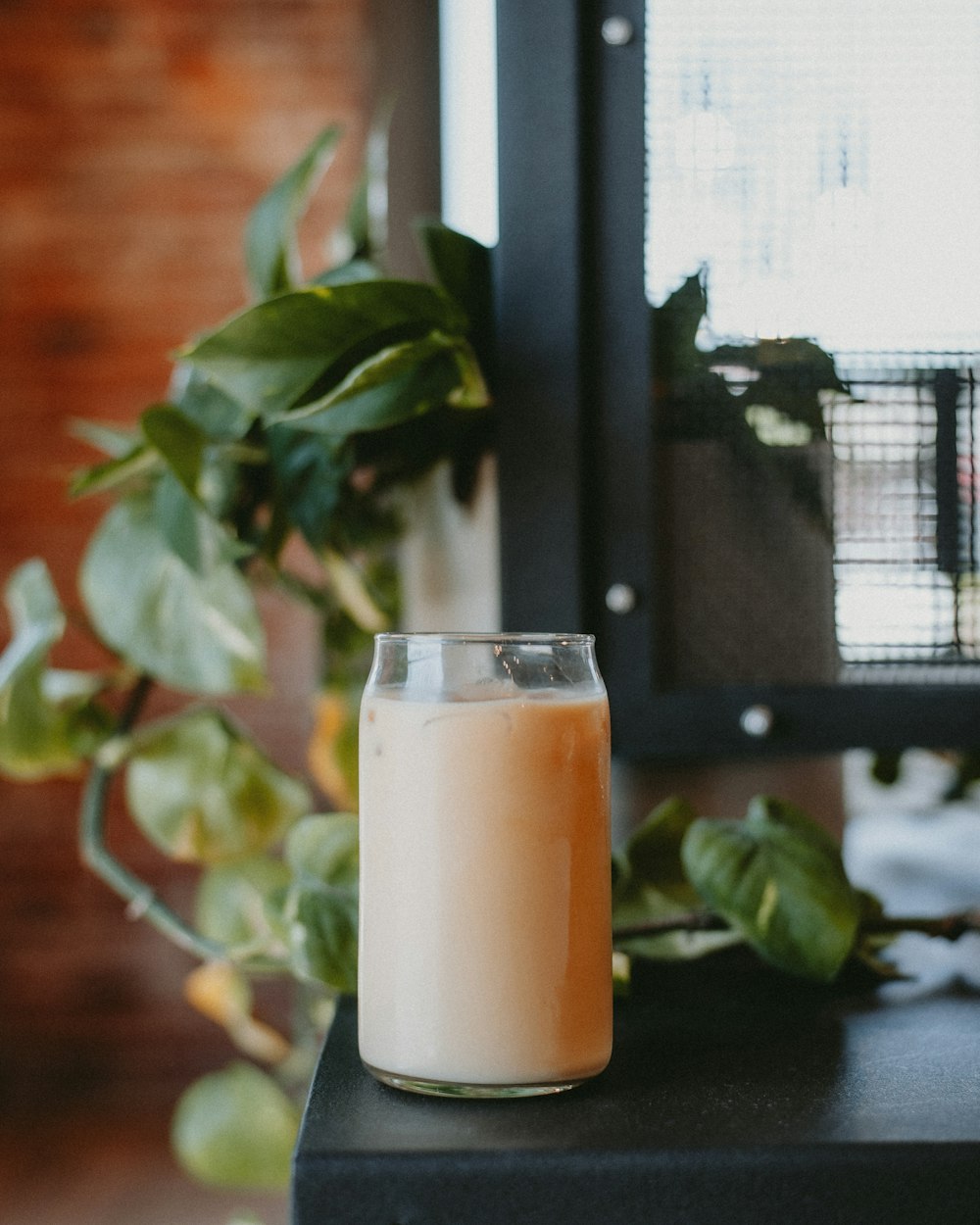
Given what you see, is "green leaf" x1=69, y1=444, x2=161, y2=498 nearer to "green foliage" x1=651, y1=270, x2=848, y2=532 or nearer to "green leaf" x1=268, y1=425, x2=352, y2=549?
"green leaf" x1=268, y1=425, x2=352, y2=549

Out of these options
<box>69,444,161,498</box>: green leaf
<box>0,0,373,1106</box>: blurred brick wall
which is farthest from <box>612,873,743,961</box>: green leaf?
<box>0,0,373,1106</box>: blurred brick wall

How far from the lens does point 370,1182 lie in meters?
0.37

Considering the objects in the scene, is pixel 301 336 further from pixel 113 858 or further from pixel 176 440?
pixel 113 858

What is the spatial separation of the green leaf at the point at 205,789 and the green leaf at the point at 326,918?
15cm

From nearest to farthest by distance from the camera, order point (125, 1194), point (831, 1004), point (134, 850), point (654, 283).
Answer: point (831, 1004)
point (654, 283)
point (125, 1194)
point (134, 850)

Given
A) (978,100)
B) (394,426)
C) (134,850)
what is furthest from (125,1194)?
(978,100)

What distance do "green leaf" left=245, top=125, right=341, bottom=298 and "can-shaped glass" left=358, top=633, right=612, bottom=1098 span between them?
1.07 ft

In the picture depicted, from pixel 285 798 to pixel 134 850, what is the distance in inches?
58.3

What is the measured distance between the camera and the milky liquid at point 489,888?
16.1 inches

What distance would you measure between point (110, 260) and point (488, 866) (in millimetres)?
2009

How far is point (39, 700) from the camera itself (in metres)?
0.71

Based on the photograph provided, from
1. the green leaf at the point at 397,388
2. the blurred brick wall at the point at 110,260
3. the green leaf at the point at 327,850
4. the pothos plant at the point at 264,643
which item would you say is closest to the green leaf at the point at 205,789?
the pothos plant at the point at 264,643

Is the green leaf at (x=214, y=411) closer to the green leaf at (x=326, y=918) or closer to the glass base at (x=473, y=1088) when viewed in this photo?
the green leaf at (x=326, y=918)

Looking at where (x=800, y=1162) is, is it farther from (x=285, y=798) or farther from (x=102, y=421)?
(x=102, y=421)
